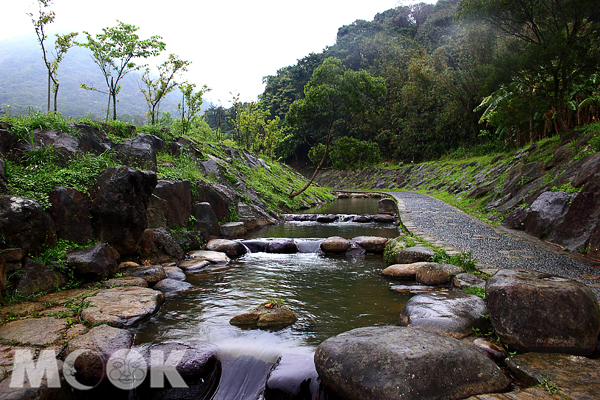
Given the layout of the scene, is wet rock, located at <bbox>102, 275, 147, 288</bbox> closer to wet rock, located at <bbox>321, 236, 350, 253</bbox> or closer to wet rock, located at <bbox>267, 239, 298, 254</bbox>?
wet rock, located at <bbox>267, 239, 298, 254</bbox>

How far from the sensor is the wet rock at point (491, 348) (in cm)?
341

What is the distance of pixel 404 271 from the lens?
21.5 feet

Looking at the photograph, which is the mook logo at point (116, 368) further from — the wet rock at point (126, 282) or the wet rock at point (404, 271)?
the wet rock at point (404, 271)

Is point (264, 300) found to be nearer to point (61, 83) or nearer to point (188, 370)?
point (188, 370)

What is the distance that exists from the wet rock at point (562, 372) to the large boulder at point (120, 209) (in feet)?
22.3

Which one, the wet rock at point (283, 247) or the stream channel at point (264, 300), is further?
the wet rock at point (283, 247)

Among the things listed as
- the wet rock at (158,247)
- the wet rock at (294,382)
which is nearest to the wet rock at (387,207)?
the wet rock at (158,247)

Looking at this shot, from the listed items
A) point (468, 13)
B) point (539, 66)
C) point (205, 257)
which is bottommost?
point (205, 257)

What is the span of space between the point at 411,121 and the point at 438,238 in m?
32.0

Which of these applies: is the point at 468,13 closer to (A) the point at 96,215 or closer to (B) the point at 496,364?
(B) the point at 496,364

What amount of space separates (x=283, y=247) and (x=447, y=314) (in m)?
5.98

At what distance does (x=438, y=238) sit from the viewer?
8523 millimetres

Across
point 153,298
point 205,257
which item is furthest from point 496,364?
point 205,257

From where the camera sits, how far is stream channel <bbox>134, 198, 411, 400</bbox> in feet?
13.1
